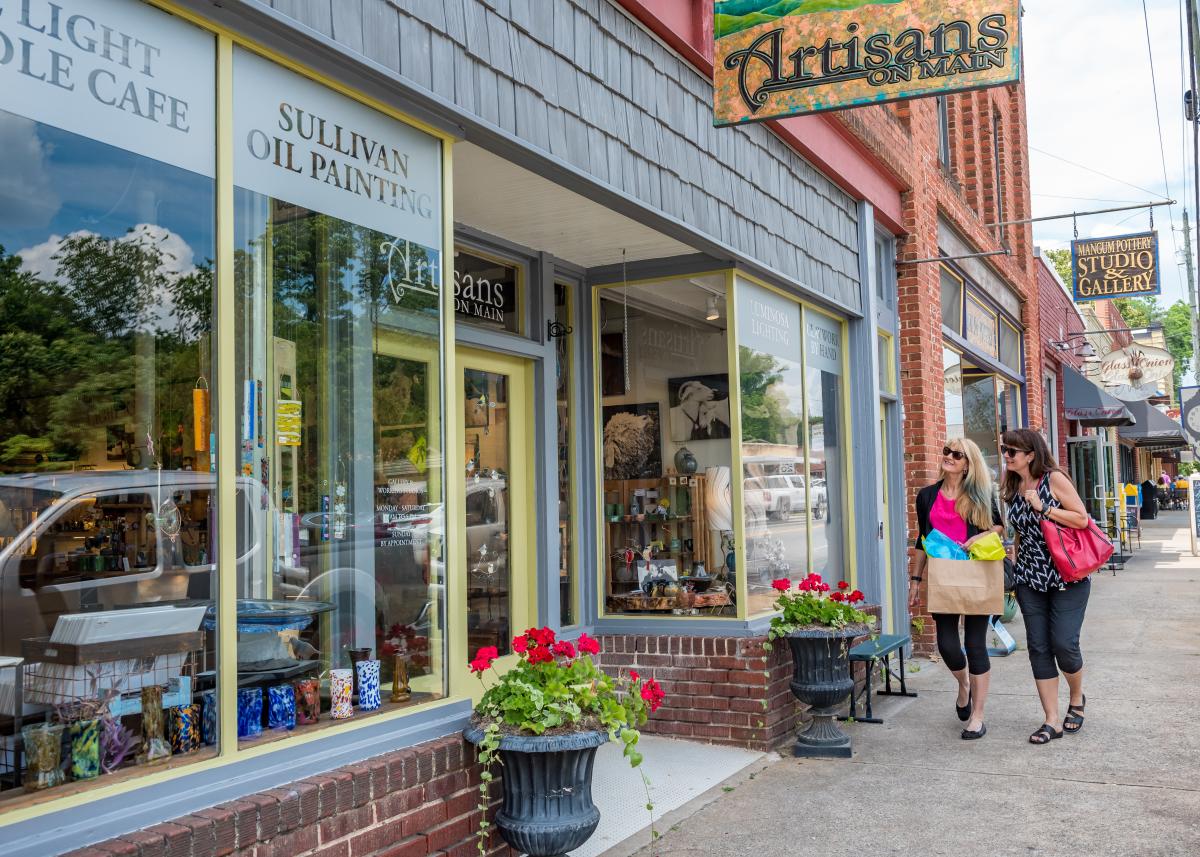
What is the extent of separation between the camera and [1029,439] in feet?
21.3

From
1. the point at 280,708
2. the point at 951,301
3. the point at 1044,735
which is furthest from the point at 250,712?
the point at 951,301

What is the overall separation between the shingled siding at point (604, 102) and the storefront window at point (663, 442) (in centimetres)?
72

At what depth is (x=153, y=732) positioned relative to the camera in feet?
10.6

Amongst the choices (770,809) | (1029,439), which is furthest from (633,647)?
(1029,439)

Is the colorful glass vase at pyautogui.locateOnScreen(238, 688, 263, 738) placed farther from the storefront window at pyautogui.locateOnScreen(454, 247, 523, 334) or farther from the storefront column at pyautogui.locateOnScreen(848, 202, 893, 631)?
the storefront column at pyautogui.locateOnScreen(848, 202, 893, 631)

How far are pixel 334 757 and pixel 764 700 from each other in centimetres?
348

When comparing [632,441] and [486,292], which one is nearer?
[486,292]

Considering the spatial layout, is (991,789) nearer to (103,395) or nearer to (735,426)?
(735,426)

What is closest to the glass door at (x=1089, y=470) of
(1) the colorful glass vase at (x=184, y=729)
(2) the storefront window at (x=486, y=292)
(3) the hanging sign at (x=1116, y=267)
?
(3) the hanging sign at (x=1116, y=267)

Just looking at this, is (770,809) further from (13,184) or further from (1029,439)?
(13,184)

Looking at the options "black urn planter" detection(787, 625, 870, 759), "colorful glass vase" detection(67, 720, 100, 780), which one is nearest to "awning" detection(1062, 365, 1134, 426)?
"black urn planter" detection(787, 625, 870, 759)

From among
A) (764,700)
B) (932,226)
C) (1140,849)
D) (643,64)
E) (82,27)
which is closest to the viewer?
(82,27)

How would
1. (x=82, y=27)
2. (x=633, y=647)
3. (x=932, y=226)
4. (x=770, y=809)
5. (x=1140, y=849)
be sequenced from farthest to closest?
1. (x=932, y=226)
2. (x=633, y=647)
3. (x=770, y=809)
4. (x=1140, y=849)
5. (x=82, y=27)

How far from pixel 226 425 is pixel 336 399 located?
100 cm
